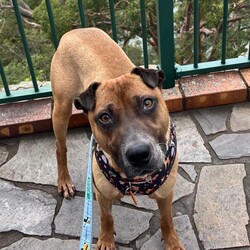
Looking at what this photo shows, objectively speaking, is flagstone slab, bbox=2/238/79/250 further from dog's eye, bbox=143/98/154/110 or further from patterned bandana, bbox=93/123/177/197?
dog's eye, bbox=143/98/154/110

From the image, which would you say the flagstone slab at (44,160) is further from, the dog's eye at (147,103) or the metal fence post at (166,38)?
the dog's eye at (147,103)

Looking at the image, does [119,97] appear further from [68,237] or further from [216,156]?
[216,156]

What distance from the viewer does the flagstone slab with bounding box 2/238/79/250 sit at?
12.3 feet

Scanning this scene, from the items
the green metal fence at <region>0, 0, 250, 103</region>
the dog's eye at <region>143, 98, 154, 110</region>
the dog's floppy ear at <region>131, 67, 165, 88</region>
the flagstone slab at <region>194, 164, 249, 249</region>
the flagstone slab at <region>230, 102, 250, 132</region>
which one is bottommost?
the flagstone slab at <region>194, 164, 249, 249</region>

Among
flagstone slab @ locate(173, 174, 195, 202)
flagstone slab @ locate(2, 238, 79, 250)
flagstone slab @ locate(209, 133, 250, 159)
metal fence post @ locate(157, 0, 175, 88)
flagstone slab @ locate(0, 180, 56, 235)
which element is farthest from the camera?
metal fence post @ locate(157, 0, 175, 88)

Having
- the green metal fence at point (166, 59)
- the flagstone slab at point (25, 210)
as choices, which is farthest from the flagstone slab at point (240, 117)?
the flagstone slab at point (25, 210)

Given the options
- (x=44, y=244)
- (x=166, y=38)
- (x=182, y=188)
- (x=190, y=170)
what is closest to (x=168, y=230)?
(x=182, y=188)

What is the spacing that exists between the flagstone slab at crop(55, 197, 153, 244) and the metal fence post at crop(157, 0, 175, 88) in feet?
5.61

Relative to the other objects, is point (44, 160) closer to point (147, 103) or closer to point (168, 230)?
point (168, 230)

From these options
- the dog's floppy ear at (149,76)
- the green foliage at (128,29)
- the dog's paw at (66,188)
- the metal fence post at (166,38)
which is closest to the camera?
the dog's floppy ear at (149,76)

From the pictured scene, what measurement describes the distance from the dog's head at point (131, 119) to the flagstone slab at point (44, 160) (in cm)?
141

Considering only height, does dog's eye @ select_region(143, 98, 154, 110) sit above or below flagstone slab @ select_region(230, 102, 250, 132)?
above

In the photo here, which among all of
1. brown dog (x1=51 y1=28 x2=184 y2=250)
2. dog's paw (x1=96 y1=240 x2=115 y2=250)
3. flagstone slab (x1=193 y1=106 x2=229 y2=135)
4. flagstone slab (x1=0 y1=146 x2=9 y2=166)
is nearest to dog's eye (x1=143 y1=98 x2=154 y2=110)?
brown dog (x1=51 y1=28 x2=184 y2=250)

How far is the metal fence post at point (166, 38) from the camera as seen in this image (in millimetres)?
4659
